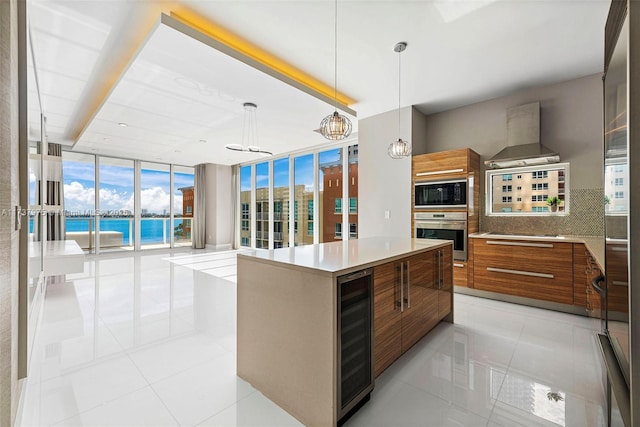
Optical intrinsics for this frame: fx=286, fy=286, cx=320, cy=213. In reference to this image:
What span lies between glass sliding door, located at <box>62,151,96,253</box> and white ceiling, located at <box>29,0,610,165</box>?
10.4 ft

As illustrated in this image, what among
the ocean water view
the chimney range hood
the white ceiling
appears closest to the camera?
the white ceiling

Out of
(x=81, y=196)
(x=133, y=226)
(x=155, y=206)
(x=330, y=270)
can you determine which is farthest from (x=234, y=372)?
(x=155, y=206)

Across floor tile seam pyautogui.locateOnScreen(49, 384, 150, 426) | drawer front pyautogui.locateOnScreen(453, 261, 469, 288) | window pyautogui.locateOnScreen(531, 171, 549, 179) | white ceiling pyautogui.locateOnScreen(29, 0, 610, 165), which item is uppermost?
white ceiling pyautogui.locateOnScreen(29, 0, 610, 165)

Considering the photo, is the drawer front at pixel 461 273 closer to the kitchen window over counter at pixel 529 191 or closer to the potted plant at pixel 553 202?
the kitchen window over counter at pixel 529 191

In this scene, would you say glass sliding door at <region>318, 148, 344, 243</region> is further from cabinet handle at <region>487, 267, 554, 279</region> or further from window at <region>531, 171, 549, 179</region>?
window at <region>531, 171, 549, 179</region>

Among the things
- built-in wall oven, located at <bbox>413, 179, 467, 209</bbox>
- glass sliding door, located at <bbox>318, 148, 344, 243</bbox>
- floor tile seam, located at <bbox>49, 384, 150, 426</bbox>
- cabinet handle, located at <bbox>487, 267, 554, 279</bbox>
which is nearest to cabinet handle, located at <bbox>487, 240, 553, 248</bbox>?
cabinet handle, located at <bbox>487, 267, 554, 279</bbox>

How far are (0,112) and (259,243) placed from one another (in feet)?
25.3

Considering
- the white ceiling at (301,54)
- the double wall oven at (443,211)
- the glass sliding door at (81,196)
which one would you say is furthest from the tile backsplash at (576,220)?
the glass sliding door at (81,196)

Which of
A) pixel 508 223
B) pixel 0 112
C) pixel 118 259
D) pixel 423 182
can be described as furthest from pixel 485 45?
pixel 118 259

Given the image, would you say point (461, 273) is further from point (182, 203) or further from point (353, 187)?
point (182, 203)

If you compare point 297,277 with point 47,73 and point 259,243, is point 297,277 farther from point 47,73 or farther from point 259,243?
point 259,243

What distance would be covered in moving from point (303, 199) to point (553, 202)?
4.98 m

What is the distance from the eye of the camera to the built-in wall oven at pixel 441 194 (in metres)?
4.01

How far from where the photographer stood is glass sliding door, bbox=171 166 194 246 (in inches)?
359
